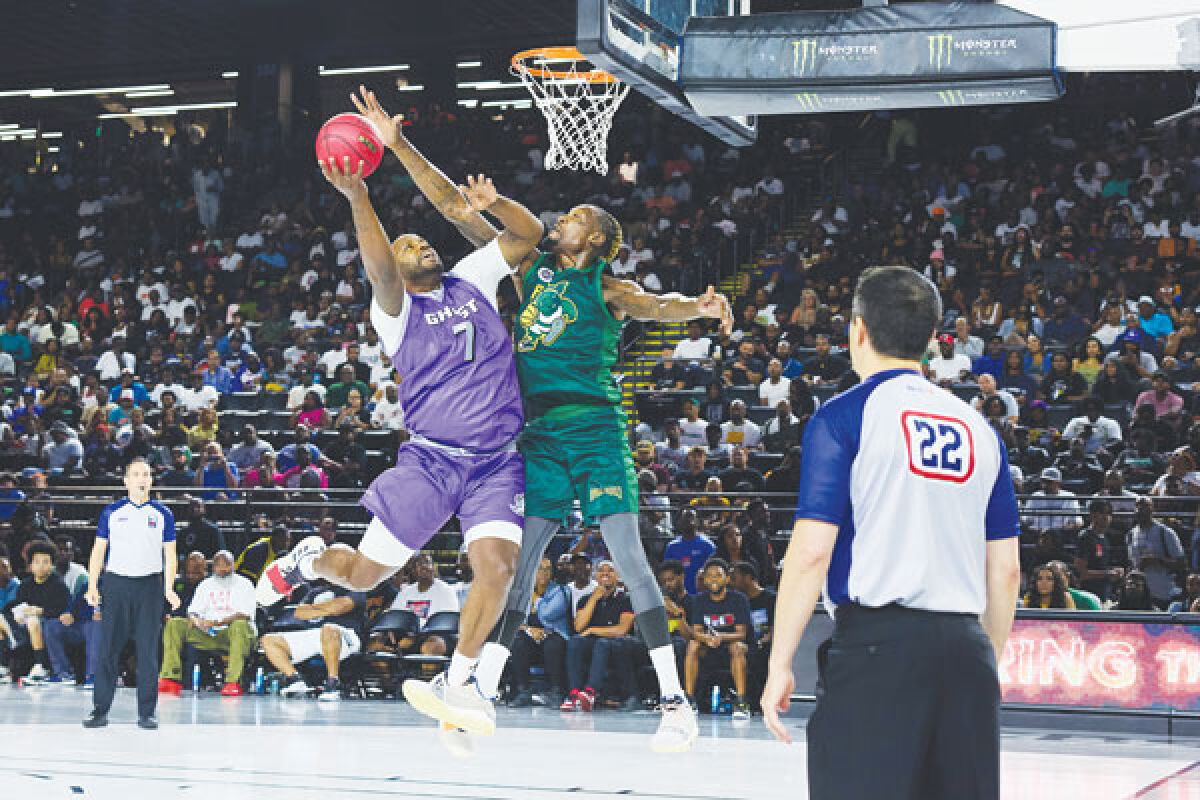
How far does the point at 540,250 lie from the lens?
22.6 feet

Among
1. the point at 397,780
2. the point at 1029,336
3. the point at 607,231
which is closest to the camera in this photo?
the point at 607,231

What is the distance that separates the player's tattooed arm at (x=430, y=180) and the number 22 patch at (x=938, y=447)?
338 cm

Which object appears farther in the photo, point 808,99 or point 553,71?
A: point 553,71

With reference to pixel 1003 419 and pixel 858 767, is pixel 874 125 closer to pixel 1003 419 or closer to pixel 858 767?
pixel 1003 419

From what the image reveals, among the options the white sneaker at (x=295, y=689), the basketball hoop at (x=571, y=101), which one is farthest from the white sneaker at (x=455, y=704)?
the white sneaker at (x=295, y=689)

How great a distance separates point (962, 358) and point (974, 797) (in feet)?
38.8

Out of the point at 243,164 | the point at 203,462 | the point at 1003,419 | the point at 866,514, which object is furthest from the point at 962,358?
the point at 243,164

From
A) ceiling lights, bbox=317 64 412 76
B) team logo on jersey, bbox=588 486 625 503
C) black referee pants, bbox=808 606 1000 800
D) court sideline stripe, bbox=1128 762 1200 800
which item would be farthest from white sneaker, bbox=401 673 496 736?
ceiling lights, bbox=317 64 412 76

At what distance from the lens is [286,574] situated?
22.0ft

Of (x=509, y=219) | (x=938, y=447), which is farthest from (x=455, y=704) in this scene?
(x=938, y=447)

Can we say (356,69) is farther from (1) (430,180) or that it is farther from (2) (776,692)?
(2) (776,692)

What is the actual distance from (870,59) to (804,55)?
39 centimetres

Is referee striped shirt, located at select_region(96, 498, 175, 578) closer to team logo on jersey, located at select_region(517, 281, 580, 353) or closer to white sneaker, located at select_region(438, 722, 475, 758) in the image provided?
white sneaker, located at select_region(438, 722, 475, 758)

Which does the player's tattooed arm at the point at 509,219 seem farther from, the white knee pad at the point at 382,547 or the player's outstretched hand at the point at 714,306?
the white knee pad at the point at 382,547
